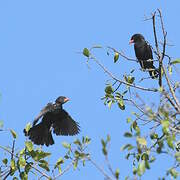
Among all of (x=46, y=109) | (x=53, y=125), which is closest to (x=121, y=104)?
(x=46, y=109)

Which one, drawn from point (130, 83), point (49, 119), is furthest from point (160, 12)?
point (49, 119)

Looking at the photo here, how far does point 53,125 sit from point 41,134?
343mm

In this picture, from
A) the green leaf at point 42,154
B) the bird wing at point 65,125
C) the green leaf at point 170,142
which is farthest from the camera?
the bird wing at point 65,125

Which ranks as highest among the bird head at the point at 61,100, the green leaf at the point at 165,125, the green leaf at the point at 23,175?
the bird head at the point at 61,100

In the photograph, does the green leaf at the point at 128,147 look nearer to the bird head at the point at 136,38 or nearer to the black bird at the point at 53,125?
the black bird at the point at 53,125

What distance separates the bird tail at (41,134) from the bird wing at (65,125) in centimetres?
21

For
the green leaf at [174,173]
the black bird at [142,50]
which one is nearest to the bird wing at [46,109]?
the black bird at [142,50]

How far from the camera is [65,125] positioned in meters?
10.3

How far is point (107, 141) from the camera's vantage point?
3.15m

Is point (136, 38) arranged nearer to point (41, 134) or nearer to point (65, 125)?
point (65, 125)

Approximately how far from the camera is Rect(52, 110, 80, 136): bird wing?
10.2 meters

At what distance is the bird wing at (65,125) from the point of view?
1024cm

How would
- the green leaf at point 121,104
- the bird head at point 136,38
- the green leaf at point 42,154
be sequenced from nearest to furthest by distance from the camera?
the green leaf at point 42,154 < the green leaf at point 121,104 < the bird head at point 136,38

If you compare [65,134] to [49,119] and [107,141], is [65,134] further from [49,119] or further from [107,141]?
[107,141]
